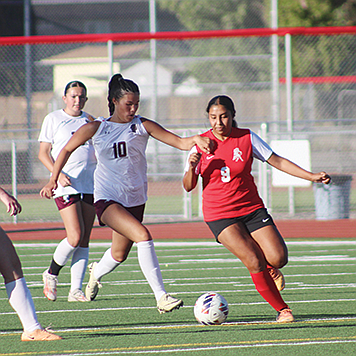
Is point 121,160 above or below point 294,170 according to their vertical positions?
above

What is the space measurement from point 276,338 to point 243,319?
2.45 ft

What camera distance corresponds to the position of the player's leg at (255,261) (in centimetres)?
525

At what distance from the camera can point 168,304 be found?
510cm

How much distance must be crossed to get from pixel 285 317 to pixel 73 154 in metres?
2.75

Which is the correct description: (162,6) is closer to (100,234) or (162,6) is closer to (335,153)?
(335,153)

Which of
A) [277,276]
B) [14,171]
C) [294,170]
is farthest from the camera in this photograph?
[14,171]

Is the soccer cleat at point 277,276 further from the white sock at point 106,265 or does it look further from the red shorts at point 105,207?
the white sock at point 106,265

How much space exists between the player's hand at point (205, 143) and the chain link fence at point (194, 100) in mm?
8235

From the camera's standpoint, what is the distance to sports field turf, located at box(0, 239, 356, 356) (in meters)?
4.52

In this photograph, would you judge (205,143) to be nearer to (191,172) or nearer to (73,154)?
(191,172)

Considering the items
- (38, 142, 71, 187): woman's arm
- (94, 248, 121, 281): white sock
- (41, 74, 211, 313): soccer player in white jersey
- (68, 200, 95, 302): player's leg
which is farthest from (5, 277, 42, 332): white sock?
(38, 142, 71, 187): woman's arm

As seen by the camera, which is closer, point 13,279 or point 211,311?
point 13,279

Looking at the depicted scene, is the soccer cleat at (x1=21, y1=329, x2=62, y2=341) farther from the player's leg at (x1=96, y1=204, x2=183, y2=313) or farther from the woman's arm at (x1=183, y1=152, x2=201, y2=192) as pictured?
the woman's arm at (x1=183, y1=152, x2=201, y2=192)

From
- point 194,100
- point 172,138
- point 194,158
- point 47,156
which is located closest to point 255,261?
point 194,158
